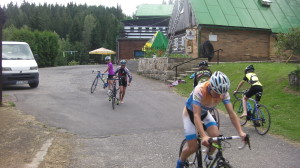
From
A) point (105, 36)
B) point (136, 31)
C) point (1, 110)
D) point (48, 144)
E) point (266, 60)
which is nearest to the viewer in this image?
point (48, 144)

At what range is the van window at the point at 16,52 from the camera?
1631cm

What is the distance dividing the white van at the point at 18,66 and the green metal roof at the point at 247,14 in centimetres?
1173

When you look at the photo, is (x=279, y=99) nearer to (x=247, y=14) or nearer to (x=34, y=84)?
(x=34, y=84)

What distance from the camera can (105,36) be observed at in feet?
292

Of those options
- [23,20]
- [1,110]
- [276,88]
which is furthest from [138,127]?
[23,20]

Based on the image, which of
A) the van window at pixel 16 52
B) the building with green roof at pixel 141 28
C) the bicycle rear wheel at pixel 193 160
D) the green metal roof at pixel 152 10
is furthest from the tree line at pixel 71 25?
the bicycle rear wheel at pixel 193 160

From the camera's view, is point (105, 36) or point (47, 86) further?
point (105, 36)

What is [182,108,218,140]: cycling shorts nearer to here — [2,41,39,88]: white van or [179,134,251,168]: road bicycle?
[179,134,251,168]: road bicycle

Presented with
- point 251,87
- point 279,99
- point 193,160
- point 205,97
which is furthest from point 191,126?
point 279,99

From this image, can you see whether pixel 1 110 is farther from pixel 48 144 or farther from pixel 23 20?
pixel 23 20

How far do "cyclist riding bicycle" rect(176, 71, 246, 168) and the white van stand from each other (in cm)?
1263

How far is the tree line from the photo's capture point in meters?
81.4

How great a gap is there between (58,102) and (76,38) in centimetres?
8905

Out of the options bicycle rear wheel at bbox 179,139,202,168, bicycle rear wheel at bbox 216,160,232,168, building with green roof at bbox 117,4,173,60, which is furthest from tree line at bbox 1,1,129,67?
bicycle rear wheel at bbox 216,160,232,168
